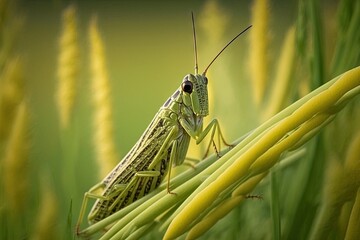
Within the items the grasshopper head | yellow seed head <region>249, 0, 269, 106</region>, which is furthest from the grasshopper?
yellow seed head <region>249, 0, 269, 106</region>

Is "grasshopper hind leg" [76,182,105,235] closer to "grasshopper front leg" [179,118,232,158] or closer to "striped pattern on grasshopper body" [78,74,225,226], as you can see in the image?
"striped pattern on grasshopper body" [78,74,225,226]

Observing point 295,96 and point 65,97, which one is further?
point 65,97

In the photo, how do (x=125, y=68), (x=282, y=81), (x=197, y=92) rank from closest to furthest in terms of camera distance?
(x=282, y=81), (x=197, y=92), (x=125, y=68)

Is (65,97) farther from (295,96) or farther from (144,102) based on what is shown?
(295,96)

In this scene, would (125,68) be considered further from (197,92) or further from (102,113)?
(197,92)

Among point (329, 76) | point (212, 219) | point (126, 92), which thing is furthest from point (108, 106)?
point (329, 76)

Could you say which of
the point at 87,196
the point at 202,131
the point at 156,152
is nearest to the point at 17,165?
the point at 87,196

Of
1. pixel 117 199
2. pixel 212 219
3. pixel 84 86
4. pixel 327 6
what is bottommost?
pixel 212 219
